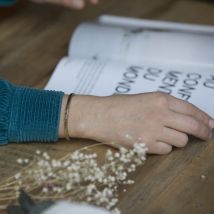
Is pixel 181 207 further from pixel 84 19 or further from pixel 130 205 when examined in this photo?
pixel 84 19

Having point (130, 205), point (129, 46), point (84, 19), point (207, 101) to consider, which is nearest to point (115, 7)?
point (84, 19)

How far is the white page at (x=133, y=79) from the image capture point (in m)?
1.23

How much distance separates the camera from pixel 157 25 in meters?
1.49

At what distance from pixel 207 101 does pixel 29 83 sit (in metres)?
0.42

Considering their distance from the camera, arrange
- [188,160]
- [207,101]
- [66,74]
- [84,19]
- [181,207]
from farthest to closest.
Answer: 1. [84,19]
2. [66,74]
3. [207,101]
4. [188,160]
5. [181,207]

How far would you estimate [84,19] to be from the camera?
1657 millimetres

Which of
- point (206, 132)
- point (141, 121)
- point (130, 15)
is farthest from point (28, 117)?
point (130, 15)

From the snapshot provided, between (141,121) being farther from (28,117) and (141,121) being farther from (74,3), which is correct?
(74,3)

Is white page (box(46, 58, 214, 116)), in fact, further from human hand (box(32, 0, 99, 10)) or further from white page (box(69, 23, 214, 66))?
human hand (box(32, 0, 99, 10))

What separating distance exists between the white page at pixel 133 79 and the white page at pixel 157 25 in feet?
0.53

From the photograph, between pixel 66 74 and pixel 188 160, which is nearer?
pixel 188 160

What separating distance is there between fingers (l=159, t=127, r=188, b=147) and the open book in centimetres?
14

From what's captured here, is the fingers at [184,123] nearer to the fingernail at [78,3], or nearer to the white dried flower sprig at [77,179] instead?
the white dried flower sprig at [77,179]

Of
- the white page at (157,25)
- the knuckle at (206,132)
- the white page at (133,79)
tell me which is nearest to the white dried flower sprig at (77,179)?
the knuckle at (206,132)
